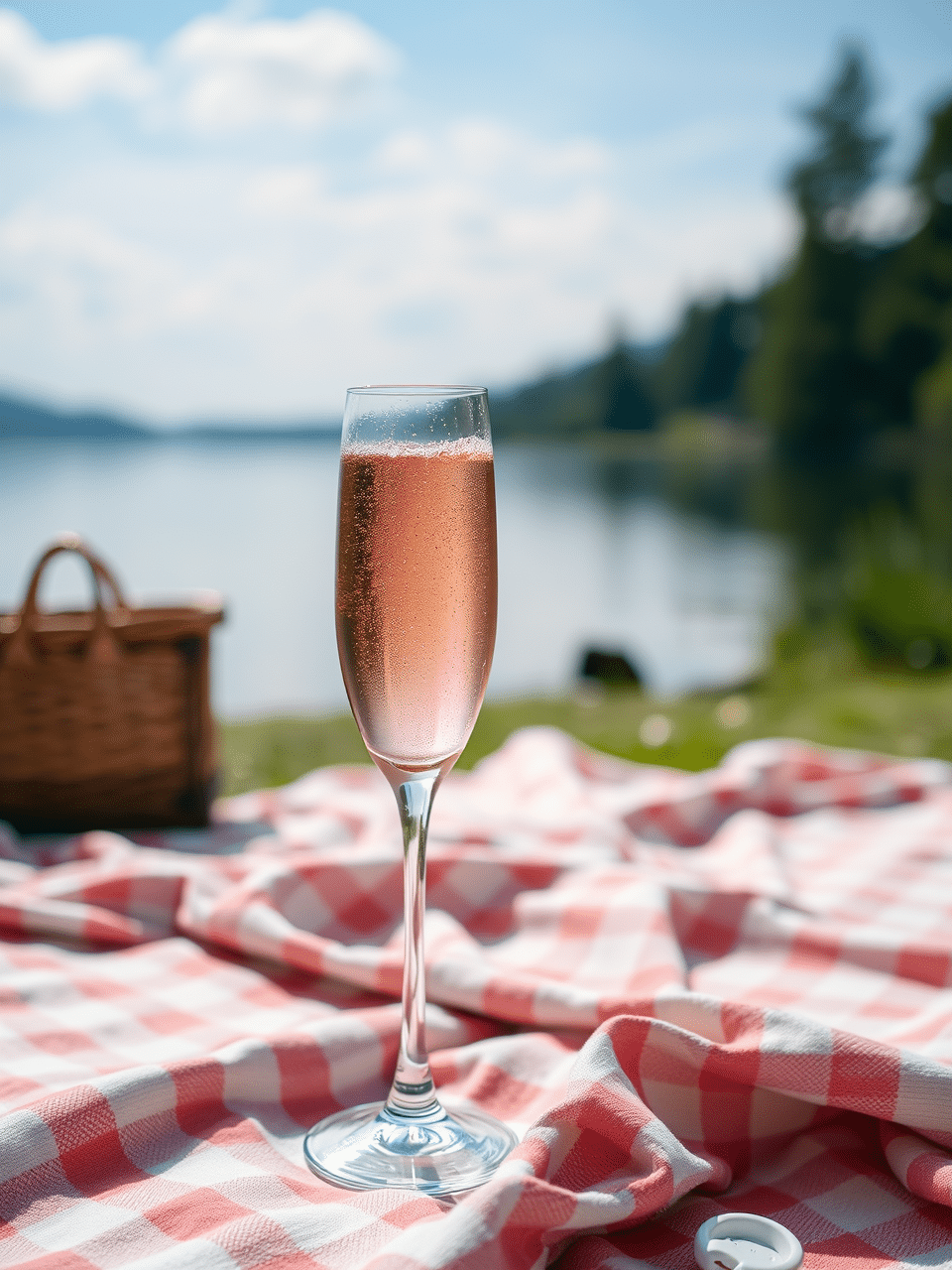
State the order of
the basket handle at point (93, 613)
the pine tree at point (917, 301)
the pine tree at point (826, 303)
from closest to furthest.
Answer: the basket handle at point (93, 613)
the pine tree at point (917, 301)
the pine tree at point (826, 303)

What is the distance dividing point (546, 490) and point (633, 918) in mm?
29642

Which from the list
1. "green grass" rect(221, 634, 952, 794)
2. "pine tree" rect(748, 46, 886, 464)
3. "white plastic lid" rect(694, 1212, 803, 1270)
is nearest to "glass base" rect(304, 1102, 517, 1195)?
"white plastic lid" rect(694, 1212, 803, 1270)

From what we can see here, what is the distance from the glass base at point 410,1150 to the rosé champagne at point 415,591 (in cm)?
46

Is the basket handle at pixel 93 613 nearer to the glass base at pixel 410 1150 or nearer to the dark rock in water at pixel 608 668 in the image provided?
the glass base at pixel 410 1150

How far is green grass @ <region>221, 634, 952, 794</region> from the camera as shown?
180 inches

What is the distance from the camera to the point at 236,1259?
3.81ft

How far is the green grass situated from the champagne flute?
2.88m

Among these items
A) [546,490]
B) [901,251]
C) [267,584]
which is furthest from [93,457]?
[901,251]

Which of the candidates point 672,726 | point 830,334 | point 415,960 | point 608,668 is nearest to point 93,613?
point 415,960

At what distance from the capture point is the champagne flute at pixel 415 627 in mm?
1327

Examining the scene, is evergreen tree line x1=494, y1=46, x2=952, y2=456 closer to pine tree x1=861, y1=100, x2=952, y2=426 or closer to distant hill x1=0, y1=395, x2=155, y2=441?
pine tree x1=861, y1=100, x2=952, y2=426

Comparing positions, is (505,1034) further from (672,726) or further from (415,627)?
(672,726)

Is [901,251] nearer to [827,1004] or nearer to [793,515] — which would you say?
[793,515]

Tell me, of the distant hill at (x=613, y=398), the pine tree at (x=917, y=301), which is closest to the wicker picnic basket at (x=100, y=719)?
the distant hill at (x=613, y=398)
